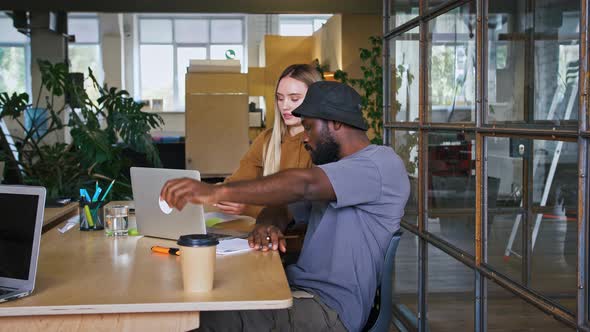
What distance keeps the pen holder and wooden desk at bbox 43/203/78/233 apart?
149 mm

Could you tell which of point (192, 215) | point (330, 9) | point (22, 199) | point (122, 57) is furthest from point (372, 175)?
point (122, 57)

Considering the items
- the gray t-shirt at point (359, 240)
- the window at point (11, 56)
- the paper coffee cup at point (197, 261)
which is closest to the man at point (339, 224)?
the gray t-shirt at point (359, 240)

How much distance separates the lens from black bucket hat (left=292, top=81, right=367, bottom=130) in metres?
2.07

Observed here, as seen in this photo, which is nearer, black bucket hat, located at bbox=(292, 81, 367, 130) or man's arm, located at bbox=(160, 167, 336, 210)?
man's arm, located at bbox=(160, 167, 336, 210)

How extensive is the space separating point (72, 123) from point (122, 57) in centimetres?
1014

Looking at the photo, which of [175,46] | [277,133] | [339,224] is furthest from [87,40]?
[339,224]

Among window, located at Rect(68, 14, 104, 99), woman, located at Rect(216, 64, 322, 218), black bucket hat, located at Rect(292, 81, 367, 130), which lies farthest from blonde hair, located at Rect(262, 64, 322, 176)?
window, located at Rect(68, 14, 104, 99)

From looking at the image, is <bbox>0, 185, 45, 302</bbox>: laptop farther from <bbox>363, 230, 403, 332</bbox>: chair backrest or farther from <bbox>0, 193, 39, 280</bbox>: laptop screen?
<bbox>363, 230, 403, 332</bbox>: chair backrest

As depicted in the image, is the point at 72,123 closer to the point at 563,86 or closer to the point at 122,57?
the point at 563,86

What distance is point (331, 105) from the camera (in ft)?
6.79

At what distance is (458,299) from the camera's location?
2.72 m

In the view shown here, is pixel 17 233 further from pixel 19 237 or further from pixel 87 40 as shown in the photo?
pixel 87 40

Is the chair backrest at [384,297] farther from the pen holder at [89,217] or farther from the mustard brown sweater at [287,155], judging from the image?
the pen holder at [89,217]

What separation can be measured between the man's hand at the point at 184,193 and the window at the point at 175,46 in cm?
1399
